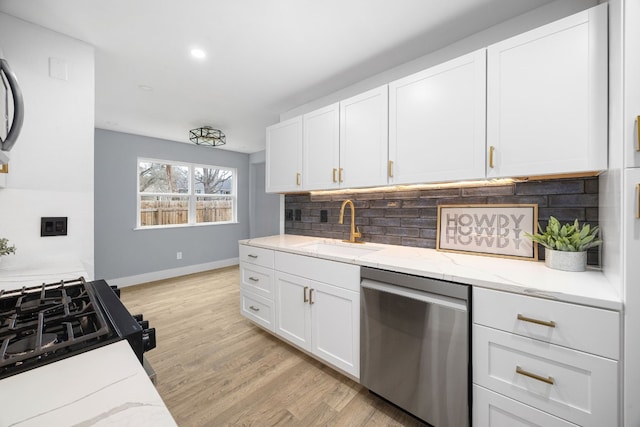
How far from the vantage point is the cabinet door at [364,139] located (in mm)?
1975

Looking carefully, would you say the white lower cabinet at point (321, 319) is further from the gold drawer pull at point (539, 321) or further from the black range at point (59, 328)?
the black range at point (59, 328)

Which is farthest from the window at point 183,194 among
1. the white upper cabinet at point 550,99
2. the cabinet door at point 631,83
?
the cabinet door at point 631,83

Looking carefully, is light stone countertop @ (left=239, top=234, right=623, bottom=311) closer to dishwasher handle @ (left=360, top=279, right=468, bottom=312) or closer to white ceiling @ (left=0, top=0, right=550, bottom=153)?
dishwasher handle @ (left=360, top=279, right=468, bottom=312)

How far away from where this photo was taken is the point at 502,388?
1191 mm

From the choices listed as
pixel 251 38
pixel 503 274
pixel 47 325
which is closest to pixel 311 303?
pixel 503 274

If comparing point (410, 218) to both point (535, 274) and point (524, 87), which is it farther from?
point (524, 87)

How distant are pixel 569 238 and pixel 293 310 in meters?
1.83

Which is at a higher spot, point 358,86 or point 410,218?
point 358,86

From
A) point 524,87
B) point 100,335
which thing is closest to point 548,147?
point 524,87

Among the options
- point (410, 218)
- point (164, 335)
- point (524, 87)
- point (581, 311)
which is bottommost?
point (164, 335)

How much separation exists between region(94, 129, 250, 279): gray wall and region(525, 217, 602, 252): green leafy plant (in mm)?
4994

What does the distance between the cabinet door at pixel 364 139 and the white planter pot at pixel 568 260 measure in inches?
42.0

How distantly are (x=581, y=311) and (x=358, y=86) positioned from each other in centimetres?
224

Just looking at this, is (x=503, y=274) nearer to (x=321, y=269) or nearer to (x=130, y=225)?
(x=321, y=269)
